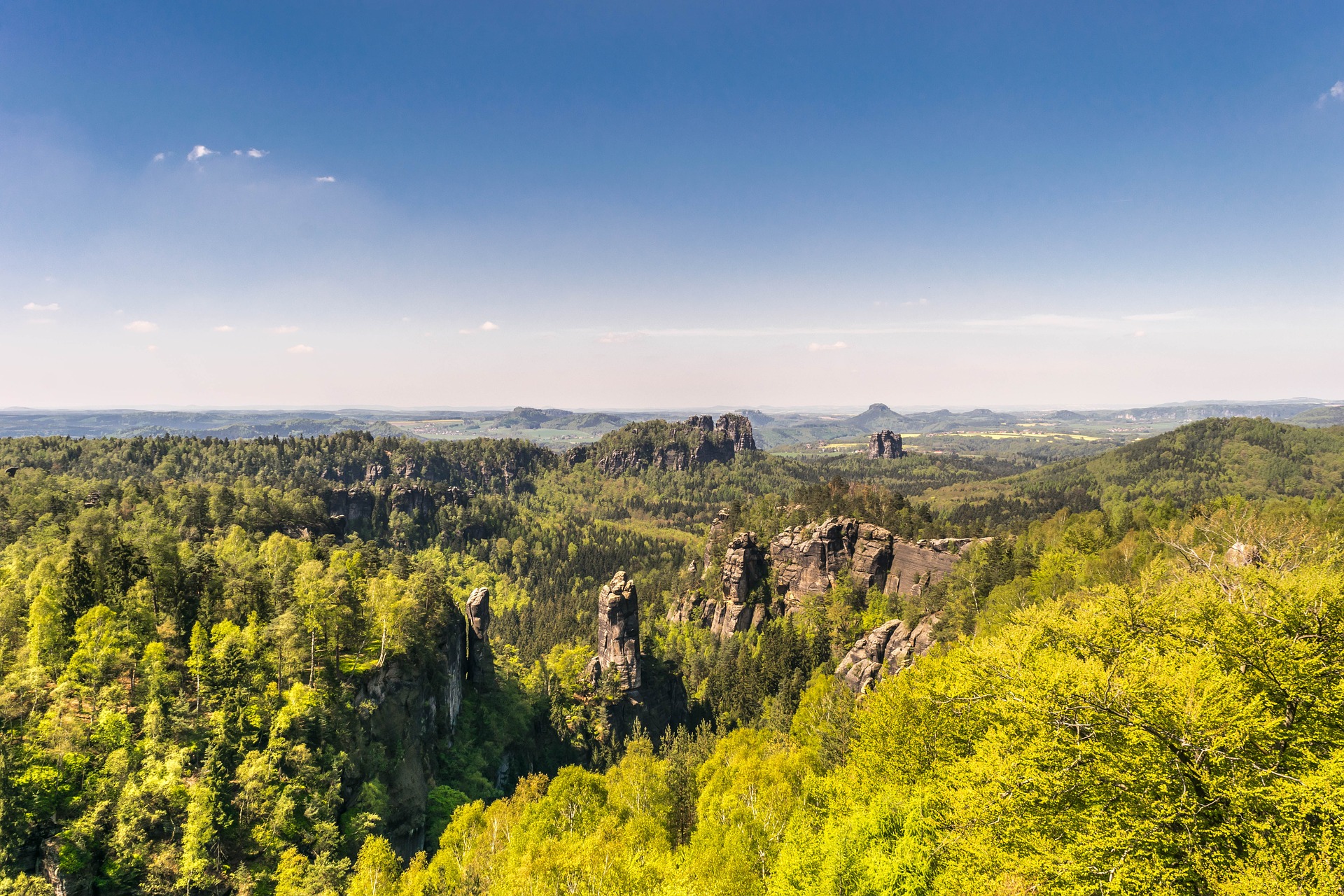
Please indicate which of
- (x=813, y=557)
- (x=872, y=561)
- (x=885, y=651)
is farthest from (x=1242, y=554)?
(x=813, y=557)

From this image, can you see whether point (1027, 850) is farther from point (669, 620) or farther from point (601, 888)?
point (669, 620)

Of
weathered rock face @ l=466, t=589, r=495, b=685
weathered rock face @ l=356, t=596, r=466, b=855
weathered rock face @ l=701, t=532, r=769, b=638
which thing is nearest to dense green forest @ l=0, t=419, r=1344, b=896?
weathered rock face @ l=356, t=596, r=466, b=855

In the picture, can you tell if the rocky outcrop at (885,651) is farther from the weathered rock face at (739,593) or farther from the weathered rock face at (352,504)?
the weathered rock face at (352,504)

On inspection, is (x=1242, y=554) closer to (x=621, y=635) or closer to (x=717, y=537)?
(x=621, y=635)

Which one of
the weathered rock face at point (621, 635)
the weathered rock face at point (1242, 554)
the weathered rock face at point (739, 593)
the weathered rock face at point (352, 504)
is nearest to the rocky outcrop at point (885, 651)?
the weathered rock face at point (1242, 554)

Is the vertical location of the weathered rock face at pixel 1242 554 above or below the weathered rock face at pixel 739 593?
above

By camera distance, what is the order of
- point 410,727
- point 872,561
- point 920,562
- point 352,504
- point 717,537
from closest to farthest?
point 410,727 < point 920,562 < point 872,561 < point 717,537 < point 352,504

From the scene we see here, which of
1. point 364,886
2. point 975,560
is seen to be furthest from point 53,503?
point 975,560
